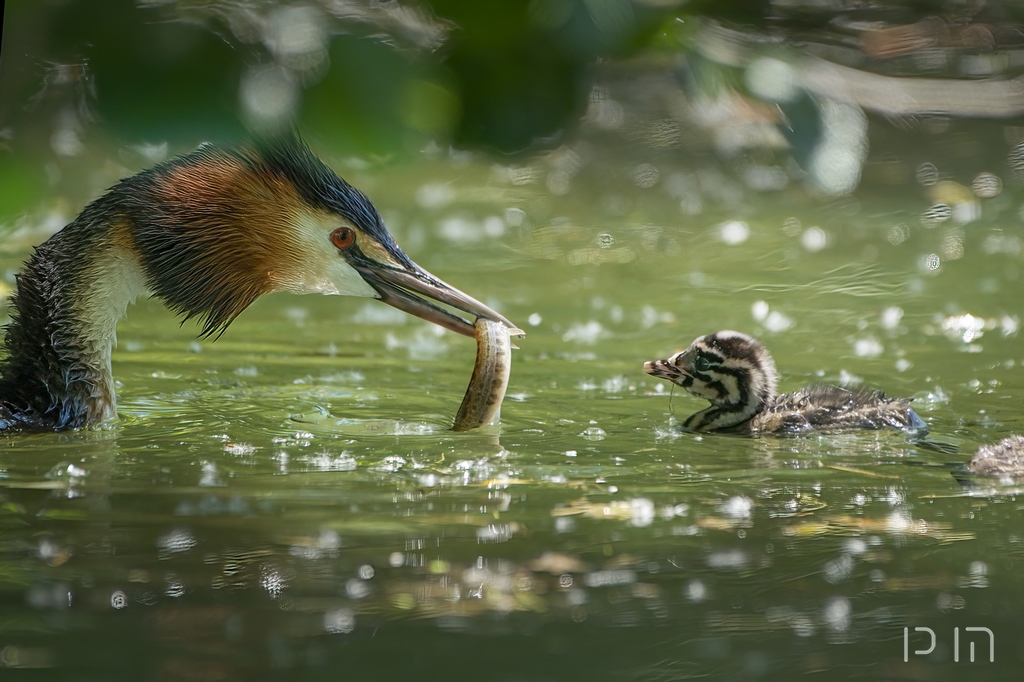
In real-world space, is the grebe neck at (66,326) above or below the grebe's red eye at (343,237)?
below

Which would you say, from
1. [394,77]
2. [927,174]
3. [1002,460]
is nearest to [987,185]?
[927,174]

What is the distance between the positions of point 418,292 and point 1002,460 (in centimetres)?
157

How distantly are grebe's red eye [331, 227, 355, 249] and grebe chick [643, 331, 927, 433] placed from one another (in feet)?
3.98

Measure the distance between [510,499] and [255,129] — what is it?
2.39 metres

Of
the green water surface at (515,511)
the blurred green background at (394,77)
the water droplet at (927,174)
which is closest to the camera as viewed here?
the blurred green background at (394,77)

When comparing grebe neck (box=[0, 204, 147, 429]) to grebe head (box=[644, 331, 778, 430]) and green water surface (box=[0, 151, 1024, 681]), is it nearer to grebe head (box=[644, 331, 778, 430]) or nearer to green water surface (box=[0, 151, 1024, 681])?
green water surface (box=[0, 151, 1024, 681])

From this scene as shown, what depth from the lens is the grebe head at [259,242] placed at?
3307mm

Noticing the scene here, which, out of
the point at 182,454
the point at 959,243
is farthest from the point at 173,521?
the point at 959,243

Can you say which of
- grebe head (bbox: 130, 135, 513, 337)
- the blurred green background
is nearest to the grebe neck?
grebe head (bbox: 130, 135, 513, 337)

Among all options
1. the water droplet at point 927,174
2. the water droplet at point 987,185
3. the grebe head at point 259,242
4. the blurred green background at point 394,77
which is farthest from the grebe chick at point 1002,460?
the water droplet at point 927,174

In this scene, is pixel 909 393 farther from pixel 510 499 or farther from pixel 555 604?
pixel 555 604
